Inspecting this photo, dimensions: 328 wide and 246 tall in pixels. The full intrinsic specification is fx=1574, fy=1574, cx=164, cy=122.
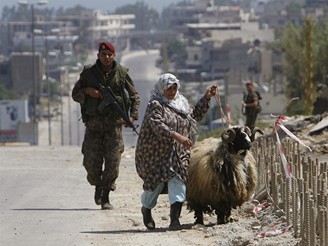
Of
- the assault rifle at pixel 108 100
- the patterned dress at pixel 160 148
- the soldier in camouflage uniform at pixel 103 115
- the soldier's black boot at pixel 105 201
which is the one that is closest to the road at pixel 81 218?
the soldier's black boot at pixel 105 201

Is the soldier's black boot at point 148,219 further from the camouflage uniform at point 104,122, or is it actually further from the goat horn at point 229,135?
the camouflage uniform at point 104,122

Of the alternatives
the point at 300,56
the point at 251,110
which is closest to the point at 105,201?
the point at 251,110

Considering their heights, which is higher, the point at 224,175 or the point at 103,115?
the point at 103,115

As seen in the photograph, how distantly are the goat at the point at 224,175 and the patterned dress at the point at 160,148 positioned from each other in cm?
16

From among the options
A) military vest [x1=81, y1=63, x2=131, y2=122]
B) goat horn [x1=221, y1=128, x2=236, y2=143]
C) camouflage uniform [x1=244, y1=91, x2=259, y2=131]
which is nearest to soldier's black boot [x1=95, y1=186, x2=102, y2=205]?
military vest [x1=81, y1=63, x2=131, y2=122]

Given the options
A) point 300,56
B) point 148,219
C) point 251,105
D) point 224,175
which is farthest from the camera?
point 300,56

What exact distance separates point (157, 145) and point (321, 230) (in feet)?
10.1

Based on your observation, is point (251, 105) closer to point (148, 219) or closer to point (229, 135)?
point (148, 219)

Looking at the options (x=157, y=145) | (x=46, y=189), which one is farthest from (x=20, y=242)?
(x=46, y=189)

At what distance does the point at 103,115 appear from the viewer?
16.0 m

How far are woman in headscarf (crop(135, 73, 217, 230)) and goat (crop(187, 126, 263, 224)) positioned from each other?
0.15 meters

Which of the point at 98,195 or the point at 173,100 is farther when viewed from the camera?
the point at 98,195

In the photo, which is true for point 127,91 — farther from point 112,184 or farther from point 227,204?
point 227,204

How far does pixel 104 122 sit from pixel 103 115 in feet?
0.24
